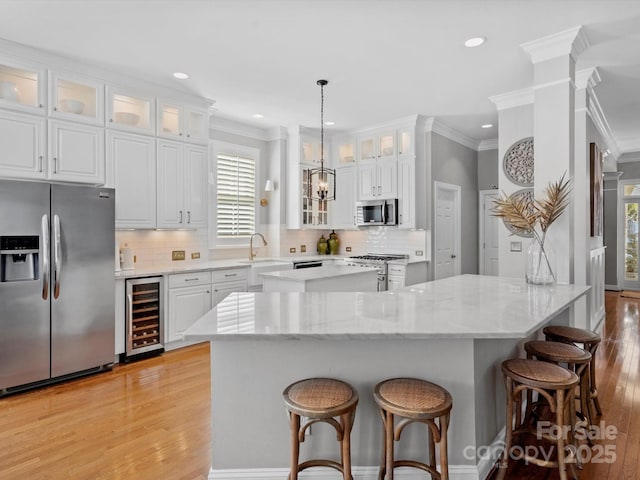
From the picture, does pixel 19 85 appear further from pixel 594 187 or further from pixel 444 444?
pixel 594 187

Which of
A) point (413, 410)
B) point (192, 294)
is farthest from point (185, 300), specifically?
point (413, 410)

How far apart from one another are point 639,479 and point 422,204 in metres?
4.09

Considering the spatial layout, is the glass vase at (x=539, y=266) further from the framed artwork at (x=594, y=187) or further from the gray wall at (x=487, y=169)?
the gray wall at (x=487, y=169)

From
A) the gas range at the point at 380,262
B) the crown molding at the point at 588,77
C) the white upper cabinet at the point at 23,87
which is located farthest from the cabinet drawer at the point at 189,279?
the crown molding at the point at 588,77

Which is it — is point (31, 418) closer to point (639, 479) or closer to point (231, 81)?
point (231, 81)

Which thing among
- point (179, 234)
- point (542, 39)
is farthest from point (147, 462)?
point (542, 39)

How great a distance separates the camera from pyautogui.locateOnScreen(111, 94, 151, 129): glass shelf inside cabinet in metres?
4.05

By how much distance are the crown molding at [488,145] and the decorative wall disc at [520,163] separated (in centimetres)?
239

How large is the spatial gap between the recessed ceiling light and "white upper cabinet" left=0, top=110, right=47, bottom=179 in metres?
3.81

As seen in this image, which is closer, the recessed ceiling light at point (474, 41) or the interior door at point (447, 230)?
the recessed ceiling light at point (474, 41)

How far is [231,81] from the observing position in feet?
13.6

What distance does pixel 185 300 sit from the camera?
14.1 ft

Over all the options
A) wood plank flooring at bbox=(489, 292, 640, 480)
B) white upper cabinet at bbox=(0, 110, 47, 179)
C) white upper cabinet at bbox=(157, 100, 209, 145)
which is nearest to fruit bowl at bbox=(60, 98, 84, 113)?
white upper cabinet at bbox=(0, 110, 47, 179)

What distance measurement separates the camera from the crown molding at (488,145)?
670cm
